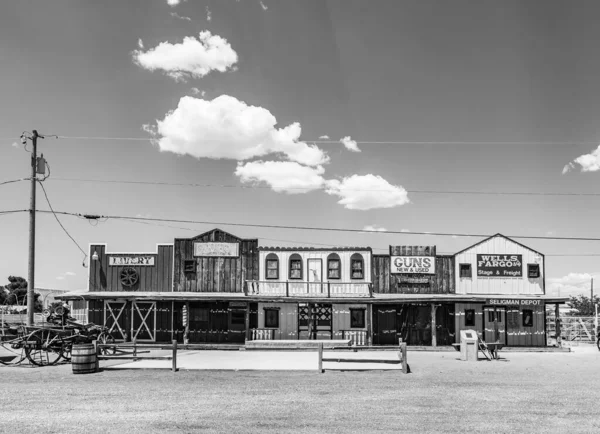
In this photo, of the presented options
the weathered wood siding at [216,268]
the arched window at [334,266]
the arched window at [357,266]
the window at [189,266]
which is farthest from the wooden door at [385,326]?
the window at [189,266]

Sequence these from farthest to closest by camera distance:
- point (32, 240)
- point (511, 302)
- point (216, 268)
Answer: point (216, 268), point (511, 302), point (32, 240)

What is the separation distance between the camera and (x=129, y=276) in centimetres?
3503

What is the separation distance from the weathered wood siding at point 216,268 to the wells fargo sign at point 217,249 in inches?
7.3

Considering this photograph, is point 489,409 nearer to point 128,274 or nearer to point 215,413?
point 215,413

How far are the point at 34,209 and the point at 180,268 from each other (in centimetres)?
943

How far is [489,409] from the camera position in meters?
13.7

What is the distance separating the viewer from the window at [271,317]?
3381 cm

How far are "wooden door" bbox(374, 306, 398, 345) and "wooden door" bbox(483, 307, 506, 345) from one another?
4.97 metres

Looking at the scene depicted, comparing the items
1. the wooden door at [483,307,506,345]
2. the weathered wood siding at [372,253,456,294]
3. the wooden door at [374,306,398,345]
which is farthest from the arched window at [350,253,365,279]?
the wooden door at [483,307,506,345]

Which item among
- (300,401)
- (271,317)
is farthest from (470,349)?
(271,317)

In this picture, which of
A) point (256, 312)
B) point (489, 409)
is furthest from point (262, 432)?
point (256, 312)

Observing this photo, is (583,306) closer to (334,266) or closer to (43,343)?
(334,266)

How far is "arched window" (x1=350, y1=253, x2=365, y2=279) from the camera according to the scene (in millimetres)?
34594

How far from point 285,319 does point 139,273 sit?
905 cm
